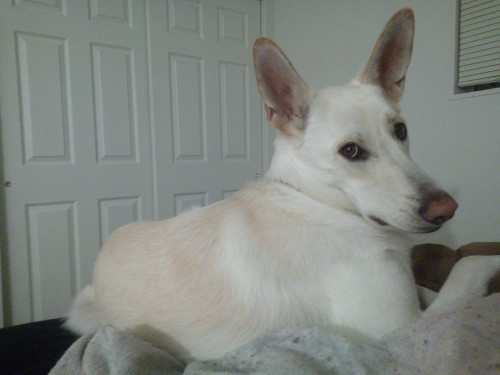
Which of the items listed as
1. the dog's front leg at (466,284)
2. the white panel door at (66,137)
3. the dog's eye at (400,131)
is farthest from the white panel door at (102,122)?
the dog's front leg at (466,284)

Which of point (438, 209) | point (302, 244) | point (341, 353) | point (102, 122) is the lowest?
point (341, 353)

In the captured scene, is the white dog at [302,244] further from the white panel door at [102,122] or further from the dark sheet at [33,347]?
the white panel door at [102,122]

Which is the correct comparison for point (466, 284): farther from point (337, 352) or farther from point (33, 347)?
point (33, 347)

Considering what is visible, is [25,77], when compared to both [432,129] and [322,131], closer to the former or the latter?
[322,131]

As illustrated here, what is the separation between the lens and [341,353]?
67 centimetres

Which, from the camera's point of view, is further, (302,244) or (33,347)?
(33,347)

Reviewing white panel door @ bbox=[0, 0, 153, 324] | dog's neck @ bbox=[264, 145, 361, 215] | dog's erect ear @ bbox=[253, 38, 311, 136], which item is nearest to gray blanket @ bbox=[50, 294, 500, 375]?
dog's neck @ bbox=[264, 145, 361, 215]

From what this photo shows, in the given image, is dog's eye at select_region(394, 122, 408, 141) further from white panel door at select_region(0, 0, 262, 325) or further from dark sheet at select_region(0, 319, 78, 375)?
white panel door at select_region(0, 0, 262, 325)

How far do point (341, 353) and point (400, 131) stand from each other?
64cm

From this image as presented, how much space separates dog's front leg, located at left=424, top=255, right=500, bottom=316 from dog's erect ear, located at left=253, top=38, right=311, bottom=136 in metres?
0.60

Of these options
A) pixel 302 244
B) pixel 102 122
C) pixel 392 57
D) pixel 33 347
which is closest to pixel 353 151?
pixel 302 244

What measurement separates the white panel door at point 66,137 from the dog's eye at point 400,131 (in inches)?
87.0

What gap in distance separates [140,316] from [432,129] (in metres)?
1.98

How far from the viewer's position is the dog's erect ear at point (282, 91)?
3.11ft
